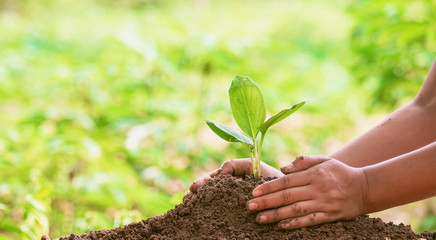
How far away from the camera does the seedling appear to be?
115 cm

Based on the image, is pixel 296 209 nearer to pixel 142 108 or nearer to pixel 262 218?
pixel 262 218

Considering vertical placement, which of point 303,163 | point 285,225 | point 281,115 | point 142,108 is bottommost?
point 285,225

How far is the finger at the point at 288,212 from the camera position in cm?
104

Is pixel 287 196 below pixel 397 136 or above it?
below

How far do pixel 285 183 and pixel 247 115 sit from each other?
0.67ft

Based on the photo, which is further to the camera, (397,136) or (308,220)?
(397,136)

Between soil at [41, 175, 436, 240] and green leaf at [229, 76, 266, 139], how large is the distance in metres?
0.14

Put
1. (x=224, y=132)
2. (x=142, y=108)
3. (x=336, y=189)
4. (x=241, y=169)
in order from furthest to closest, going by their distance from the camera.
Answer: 1. (x=142, y=108)
2. (x=241, y=169)
3. (x=224, y=132)
4. (x=336, y=189)

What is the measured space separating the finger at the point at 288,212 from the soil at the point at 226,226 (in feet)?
0.10

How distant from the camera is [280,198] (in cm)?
105

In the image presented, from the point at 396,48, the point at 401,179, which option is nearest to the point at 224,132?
the point at 401,179

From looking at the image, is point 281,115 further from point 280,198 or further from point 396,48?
point 396,48

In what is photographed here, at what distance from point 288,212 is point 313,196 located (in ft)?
0.20

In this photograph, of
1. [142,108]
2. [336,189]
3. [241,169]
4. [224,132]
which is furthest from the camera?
[142,108]
